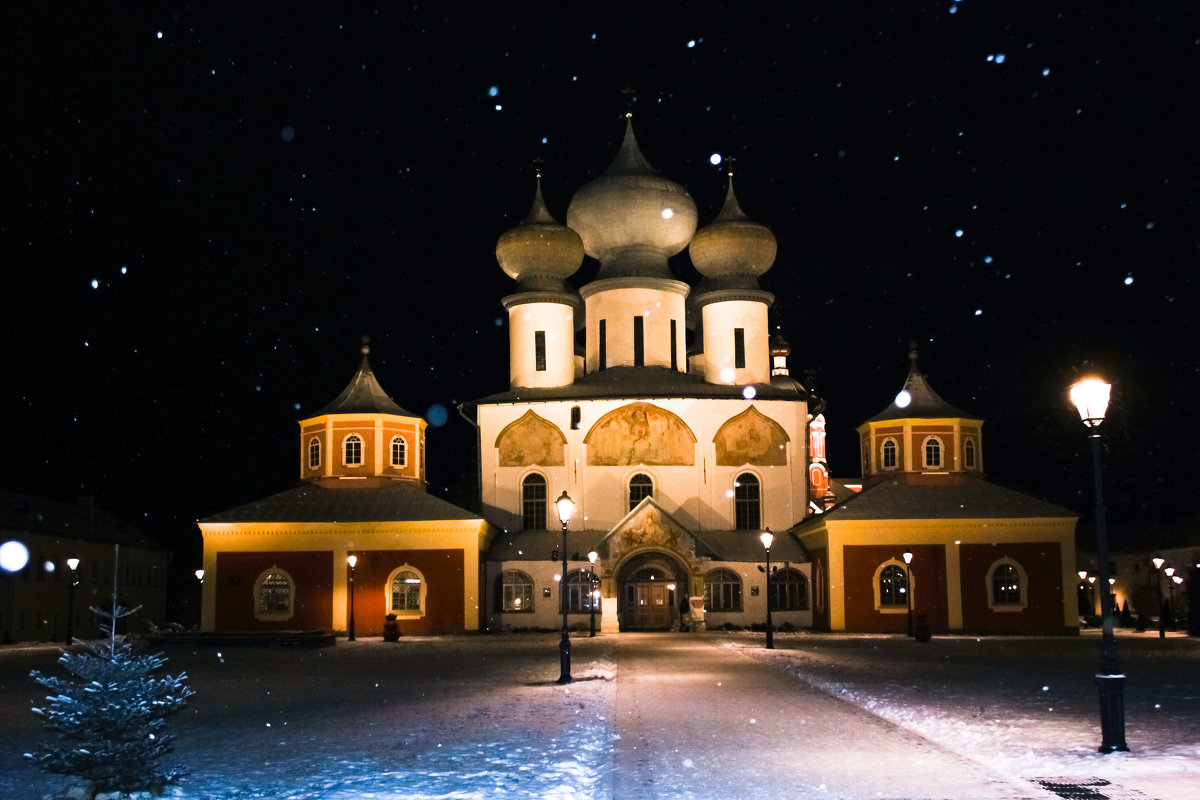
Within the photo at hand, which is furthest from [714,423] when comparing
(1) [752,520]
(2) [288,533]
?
(2) [288,533]

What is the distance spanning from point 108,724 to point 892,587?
36.1 meters

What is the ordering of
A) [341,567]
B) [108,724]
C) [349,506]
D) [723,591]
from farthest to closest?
[723,591] < [349,506] < [341,567] < [108,724]

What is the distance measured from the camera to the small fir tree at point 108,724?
10.4 m

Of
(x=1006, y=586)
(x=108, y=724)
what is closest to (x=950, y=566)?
(x=1006, y=586)

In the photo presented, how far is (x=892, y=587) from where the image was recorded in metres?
43.4

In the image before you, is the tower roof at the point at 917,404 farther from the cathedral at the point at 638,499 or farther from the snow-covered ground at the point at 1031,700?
the snow-covered ground at the point at 1031,700

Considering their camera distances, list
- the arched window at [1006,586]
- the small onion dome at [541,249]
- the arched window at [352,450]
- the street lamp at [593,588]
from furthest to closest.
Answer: the small onion dome at [541,249], the arched window at [352,450], the arched window at [1006,586], the street lamp at [593,588]

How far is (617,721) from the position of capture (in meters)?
15.8

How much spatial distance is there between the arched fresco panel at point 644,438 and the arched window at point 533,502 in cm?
214

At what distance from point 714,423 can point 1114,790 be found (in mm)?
36278

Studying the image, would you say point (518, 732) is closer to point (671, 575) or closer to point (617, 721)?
point (617, 721)

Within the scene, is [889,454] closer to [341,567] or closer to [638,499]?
[638,499]

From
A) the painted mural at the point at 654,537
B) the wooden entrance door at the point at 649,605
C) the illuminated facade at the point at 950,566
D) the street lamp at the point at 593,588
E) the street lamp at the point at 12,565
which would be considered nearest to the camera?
the street lamp at the point at 593,588

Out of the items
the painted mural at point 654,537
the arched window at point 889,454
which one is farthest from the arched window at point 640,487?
the arched window at point 889,454
